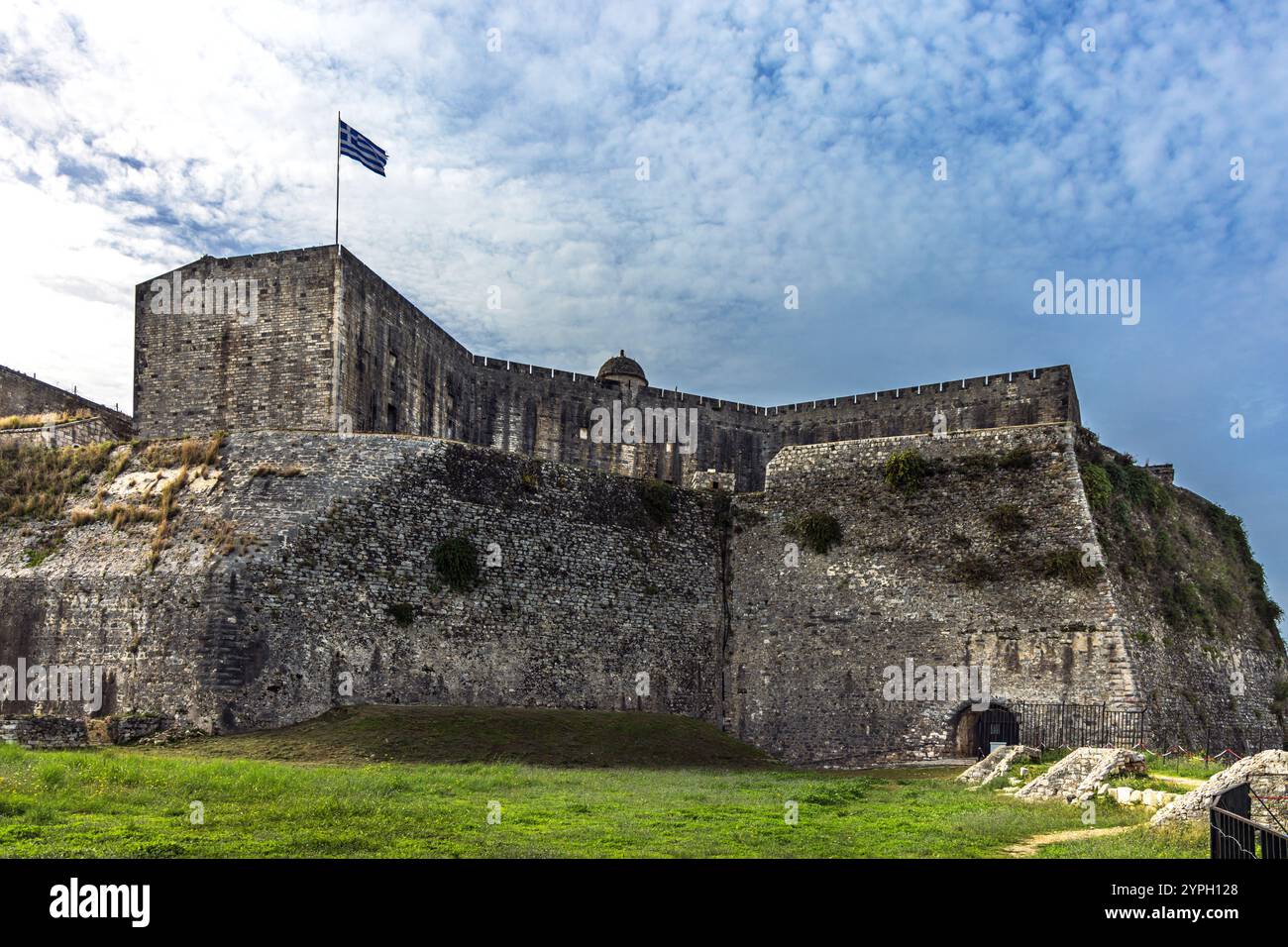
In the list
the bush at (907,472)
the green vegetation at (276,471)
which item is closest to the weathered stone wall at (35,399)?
the green vegetation at (276,471)

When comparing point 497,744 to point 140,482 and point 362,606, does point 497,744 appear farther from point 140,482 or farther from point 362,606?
point 140,482

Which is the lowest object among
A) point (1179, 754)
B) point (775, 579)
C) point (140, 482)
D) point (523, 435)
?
point (1179, 754)

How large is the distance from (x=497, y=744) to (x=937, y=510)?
1434 cm

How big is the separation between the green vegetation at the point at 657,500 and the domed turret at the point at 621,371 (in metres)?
13.9

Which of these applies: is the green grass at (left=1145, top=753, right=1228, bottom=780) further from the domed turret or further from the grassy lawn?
the domed turret

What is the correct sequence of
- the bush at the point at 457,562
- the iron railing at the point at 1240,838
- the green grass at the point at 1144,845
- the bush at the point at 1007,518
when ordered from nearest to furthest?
the iron railing at the point at 1240,838 < the green grass at the point at 1144,845 < the bush at the point at 457,562 < the bush at the point at 1007,518

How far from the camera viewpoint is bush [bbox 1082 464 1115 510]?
3031 cm

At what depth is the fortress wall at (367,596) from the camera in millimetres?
25281

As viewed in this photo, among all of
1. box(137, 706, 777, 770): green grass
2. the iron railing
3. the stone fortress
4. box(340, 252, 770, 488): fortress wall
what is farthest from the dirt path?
box(340, 252, 770, 488): fortress wall

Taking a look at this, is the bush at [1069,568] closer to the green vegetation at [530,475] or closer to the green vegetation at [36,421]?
the green vegetation at [530,475]

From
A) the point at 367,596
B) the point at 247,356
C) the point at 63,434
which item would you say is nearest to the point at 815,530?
the point at 367,596

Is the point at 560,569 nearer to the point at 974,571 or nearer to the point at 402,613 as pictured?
the point at 402,613

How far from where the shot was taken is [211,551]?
25953 mm

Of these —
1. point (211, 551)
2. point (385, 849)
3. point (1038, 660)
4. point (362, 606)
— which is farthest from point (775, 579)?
point (385, 849)
